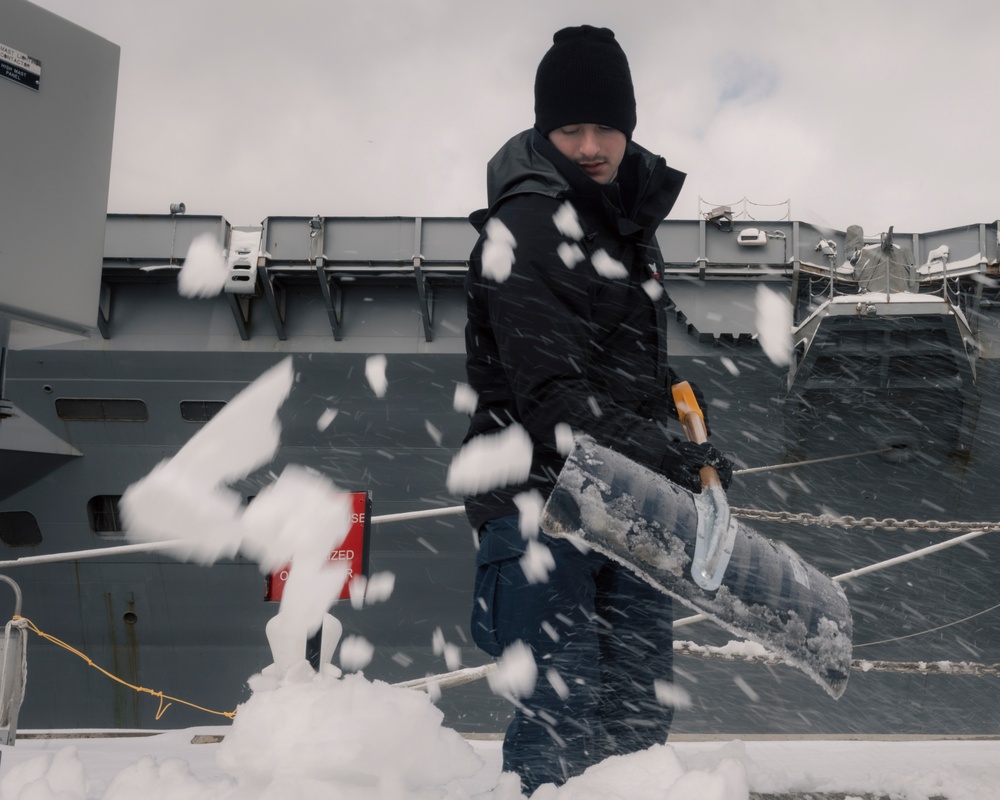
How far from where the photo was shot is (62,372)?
855 cm

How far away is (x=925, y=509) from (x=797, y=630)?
7636 mm

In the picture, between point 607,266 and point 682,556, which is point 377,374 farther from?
point 682,556

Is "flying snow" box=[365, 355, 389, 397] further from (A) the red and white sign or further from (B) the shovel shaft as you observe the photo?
(B) the shovel shaft

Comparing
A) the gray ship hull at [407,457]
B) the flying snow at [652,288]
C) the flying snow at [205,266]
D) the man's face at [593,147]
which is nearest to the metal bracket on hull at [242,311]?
the gray ship hull at [407,457]

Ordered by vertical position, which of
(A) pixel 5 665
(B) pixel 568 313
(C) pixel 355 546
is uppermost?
(B) pixel 568 313

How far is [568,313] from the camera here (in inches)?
64.0

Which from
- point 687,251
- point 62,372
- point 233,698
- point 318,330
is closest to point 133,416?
point 62,372

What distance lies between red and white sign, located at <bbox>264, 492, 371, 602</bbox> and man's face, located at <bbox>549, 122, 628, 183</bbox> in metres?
2.13

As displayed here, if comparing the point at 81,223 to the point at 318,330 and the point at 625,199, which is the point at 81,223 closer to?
the point at 625,199

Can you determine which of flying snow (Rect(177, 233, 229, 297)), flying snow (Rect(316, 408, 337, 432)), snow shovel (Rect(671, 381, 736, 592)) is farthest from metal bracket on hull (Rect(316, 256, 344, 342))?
snow shovel (Rect(671, 381, 736, 592))

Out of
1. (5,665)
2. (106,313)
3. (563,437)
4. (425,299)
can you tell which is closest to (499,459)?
(563,437)

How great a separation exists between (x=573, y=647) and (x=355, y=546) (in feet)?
8.56

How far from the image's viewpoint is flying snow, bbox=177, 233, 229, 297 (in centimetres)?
821

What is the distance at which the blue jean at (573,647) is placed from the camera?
1.59 meters
